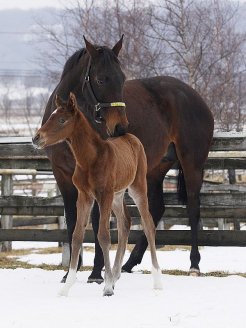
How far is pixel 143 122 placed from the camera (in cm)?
734

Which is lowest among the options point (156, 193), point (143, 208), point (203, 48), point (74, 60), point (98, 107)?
point (156, 193)

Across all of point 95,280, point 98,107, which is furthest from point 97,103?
point 95,280

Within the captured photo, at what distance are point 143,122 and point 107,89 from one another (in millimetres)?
1173

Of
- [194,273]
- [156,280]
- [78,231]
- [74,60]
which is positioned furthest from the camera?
[194,273]

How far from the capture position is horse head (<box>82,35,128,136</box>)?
20.0 ft

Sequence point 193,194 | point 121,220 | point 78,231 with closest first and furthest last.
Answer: point 78,231 → point 121,220 → point 193,194

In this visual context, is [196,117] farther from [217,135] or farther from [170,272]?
[170,272]

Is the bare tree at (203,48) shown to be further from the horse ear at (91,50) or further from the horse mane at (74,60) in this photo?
the horse ear at (91,50)

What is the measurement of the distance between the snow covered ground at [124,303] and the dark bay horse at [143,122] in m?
0.50

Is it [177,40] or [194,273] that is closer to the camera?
[194,273]

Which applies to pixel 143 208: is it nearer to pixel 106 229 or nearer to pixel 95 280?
pixel 106 229

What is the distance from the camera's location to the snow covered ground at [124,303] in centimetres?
473

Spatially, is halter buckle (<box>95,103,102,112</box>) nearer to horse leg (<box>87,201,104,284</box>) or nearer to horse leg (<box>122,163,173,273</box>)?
horse leg (<box>87,201,104,284</box>)

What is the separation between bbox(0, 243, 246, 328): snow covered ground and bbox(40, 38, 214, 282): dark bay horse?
501 mm
